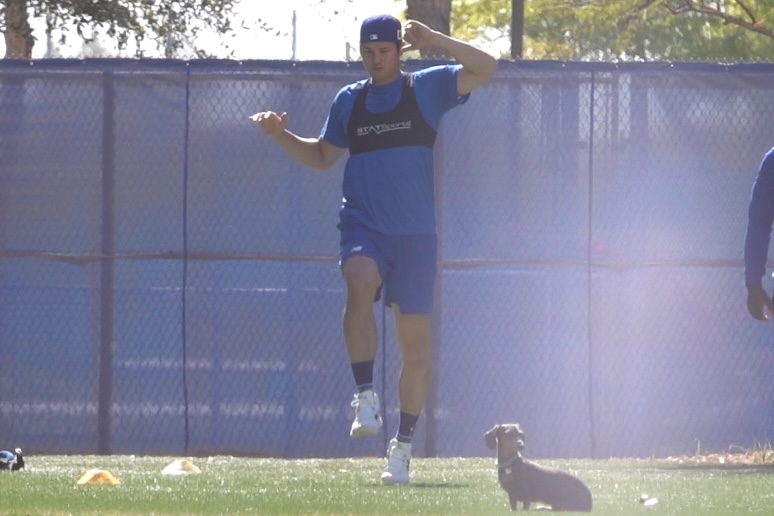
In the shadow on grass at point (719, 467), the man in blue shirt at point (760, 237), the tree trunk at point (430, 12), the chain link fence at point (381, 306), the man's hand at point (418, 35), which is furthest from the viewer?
the tree trunk at point (430, 12)

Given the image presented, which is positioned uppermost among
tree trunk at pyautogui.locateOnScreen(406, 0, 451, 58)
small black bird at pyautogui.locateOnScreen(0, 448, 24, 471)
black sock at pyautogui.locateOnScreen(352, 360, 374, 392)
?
tree trunk at pyautogui.locateOnScreen(406, 0, 451, 58)

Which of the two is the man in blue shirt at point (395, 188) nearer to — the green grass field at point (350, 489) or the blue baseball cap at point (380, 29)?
the blue baseball cap at point (380, 29)

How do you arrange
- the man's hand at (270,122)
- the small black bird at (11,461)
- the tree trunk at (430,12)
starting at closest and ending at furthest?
the man's hand at (270,122) → the small black bird at (11,461) → the tree trunk at (430,12)

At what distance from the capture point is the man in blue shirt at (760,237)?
6645mm

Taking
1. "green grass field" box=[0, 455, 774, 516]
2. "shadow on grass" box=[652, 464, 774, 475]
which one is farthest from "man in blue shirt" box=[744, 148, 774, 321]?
"shadow on grass" box=[652, 464, 774, 475]

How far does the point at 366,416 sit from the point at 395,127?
134cm

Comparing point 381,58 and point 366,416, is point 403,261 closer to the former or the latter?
point 366,416

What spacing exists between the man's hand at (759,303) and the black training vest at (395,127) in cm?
193

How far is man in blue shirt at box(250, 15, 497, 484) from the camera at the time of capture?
7828mm

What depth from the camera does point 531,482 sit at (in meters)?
7.05

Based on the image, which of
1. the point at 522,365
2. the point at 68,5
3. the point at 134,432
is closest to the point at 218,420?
the point at 134,432

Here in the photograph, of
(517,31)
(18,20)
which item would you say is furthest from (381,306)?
(517,31)

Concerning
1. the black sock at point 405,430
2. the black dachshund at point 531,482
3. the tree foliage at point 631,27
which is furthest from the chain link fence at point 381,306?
the tree foliage at point 631,27

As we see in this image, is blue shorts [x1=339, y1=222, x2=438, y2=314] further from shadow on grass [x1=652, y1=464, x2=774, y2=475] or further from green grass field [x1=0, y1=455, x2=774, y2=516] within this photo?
shadow on grass [x1=652, y1=464, x2=774, y2=475]
